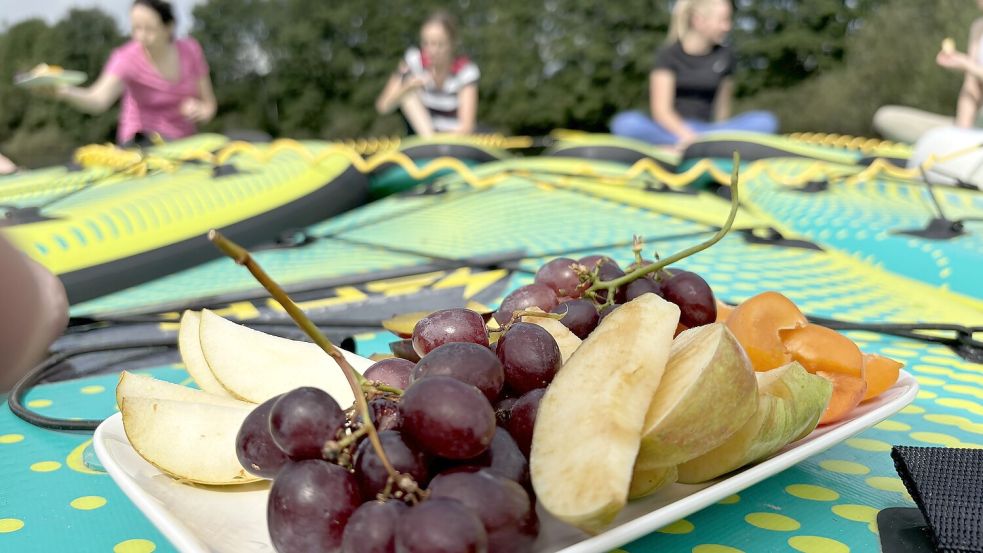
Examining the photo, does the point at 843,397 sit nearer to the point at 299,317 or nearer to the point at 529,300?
the point at 529,300

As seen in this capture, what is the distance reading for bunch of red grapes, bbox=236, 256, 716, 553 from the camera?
37cm

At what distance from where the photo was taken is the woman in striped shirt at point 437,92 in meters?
4.00

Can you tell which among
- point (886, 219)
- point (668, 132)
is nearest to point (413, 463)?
point (886, 219)

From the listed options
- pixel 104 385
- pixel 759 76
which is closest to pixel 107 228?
pixel 104 385

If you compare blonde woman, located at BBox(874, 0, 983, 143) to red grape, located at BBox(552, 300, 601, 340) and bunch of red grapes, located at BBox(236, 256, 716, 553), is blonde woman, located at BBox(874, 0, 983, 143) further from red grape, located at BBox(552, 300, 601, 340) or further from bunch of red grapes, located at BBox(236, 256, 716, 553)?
bunch of red grapes, located at BBox(236, 256, 716, 553)

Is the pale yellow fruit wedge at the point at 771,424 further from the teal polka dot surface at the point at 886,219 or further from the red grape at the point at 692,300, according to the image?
the teal polka dot surface at the point at 886,219

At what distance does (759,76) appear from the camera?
15.0 meters

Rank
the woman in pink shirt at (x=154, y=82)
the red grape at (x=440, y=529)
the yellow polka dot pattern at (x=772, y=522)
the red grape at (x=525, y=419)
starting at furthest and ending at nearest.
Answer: the woman in pink shirt at (x=154, y=82) → the yellow polka dot pattern at (x=772, y=522) → the red grape at (x=525, y=419) → the red grape at (x=440, y=529)

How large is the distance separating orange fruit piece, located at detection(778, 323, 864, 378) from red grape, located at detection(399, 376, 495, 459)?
0.32 m

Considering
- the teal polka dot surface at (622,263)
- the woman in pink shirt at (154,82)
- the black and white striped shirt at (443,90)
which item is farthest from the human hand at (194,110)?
the teal polka dot surface at (622,263)

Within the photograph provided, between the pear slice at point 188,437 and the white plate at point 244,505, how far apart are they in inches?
0.4

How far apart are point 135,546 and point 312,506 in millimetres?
229

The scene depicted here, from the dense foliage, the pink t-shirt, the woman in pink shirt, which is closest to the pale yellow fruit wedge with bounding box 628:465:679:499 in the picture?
the woman in pink shirt

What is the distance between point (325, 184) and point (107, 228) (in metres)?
0.96
